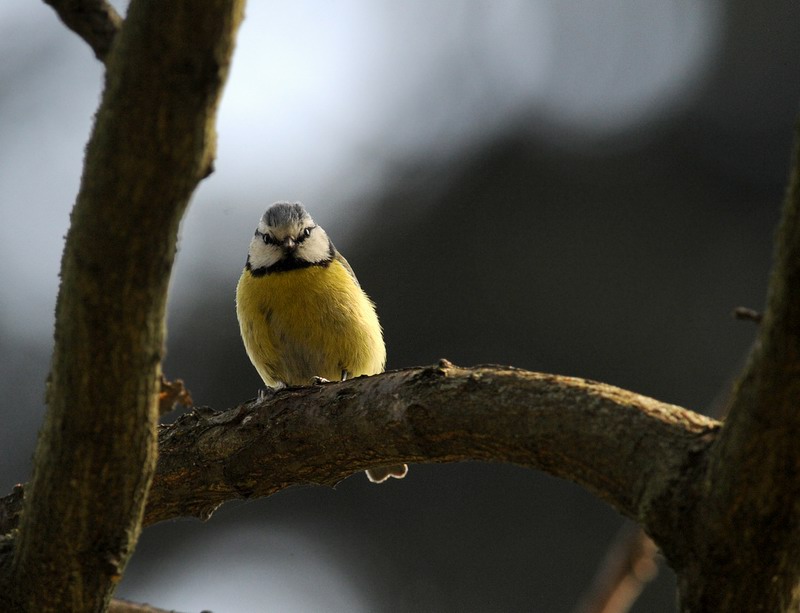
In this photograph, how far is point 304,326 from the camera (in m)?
5.18

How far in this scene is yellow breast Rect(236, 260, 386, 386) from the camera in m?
5.21

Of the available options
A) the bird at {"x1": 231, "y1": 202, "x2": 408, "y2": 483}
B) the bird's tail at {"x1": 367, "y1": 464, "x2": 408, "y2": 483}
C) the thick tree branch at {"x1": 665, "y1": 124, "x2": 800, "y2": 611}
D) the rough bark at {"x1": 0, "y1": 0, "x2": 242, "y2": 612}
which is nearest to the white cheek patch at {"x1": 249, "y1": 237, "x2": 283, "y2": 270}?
the bird at {"x1": 231, "y1": 202, "x2": 408, "y2": 483}

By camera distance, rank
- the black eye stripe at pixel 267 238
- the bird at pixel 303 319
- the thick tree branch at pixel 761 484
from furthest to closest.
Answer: the black eye stripe at pixel 267 238 → the bird at pixel 303 319 → the thick tree branch at pixel 761 484

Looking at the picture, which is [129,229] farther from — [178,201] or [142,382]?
[142,382]

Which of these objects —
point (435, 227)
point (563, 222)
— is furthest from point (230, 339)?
point (563, 222)

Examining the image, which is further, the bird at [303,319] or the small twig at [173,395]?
the bird at [303,319]

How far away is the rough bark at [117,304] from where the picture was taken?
6.52ft

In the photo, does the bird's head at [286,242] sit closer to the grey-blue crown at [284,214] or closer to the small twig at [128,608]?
the grey-blue crown at [284,214]

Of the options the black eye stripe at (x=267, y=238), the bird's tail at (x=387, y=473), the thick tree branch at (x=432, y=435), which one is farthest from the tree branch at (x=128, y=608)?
the black eye stripe at (x=267, y=238)

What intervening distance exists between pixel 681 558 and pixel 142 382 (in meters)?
1.21

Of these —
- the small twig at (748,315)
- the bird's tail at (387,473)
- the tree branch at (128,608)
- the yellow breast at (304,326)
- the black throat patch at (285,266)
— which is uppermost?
the small twig at (748,315)

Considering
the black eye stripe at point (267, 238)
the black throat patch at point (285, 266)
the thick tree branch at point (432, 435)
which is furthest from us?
the black eye stripe at point (267, 238)

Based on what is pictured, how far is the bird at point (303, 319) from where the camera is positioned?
521 centimetres

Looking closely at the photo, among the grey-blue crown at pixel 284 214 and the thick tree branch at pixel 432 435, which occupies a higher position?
the grey-blue crown at pixel 284 214
